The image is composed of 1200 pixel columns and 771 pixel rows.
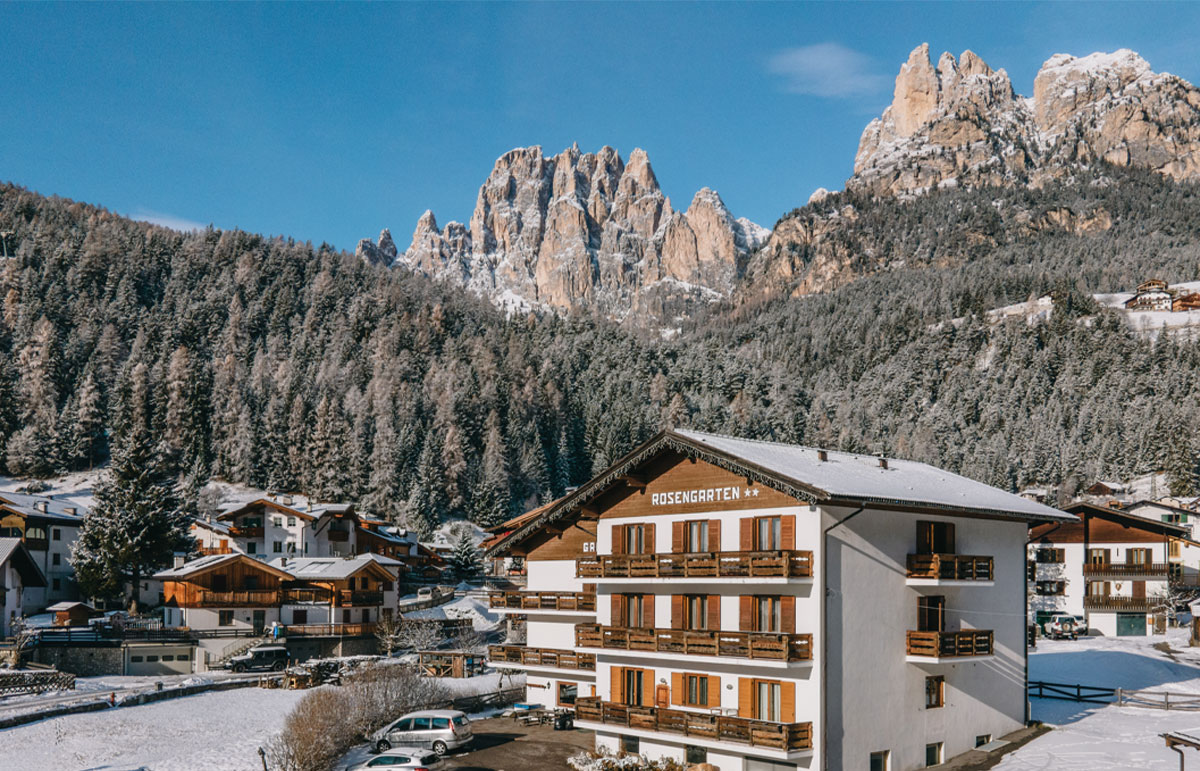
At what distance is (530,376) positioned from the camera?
6934 inches

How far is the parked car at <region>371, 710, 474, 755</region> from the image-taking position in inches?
1515

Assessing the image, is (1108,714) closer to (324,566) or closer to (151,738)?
(151,738)

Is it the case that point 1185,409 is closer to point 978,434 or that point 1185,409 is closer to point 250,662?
point 978,434

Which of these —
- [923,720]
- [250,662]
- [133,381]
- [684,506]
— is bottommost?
[250,662]

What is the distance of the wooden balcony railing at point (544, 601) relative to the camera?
144 ft

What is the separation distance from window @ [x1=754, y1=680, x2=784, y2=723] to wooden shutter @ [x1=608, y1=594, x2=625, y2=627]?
6.92m

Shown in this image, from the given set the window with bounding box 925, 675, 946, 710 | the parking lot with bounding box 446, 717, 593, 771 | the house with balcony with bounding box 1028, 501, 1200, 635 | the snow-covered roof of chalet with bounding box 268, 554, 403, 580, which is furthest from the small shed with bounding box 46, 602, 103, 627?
the house with balcony with bounding box 1028, 501, 1200, 635

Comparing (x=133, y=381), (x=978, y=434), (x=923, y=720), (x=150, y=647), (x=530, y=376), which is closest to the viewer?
(x=923, y=720)

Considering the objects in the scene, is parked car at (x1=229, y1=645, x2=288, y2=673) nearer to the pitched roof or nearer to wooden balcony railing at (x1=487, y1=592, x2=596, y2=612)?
the pitched roof

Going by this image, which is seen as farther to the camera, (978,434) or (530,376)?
(530,376)

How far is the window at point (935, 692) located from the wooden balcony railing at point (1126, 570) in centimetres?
4481

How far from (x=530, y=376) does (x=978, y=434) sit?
74.4m

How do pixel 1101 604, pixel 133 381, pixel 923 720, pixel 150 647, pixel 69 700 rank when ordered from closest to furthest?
1. pixel 923 720
2. pixel 69 700
3. pixel 150 647
4. pixel 1101 604
5. pixel 133 381

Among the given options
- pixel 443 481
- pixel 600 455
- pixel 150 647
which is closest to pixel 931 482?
pixel 150 647
